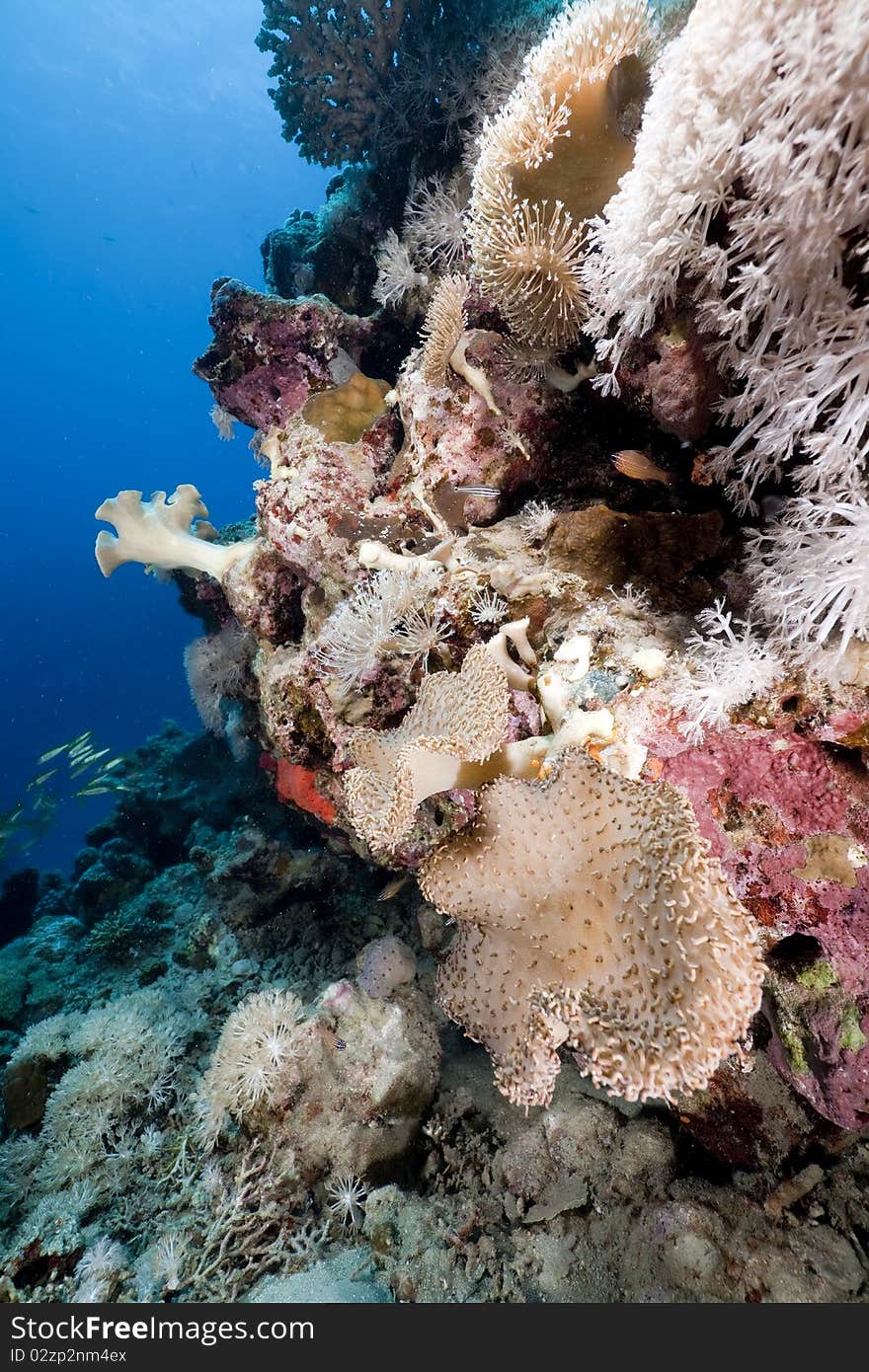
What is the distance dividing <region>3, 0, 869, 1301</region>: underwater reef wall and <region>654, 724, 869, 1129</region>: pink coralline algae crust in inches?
0.5

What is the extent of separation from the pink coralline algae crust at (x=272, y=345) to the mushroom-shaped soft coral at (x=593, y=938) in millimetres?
4440

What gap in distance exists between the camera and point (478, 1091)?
4426 mm

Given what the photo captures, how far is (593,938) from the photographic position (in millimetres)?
2150

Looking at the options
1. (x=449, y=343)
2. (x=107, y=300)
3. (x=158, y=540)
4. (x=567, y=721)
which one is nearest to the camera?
(x=567, y=721)

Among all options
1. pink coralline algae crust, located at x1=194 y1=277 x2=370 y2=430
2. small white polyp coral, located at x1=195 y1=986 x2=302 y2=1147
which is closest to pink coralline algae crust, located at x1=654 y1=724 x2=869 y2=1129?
small white polyp coral, located at x1=195 y1=986 x2=302 y2=1147

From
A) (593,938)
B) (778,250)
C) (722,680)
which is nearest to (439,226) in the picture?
(778,250)

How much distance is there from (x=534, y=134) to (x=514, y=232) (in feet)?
1.44

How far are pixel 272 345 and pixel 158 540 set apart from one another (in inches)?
82.1

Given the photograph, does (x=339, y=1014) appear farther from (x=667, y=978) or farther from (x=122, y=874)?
(x=122, y=874)

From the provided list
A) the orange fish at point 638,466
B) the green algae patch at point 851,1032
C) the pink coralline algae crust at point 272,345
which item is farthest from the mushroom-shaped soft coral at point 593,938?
the pink coralline algae crust at point 272,345

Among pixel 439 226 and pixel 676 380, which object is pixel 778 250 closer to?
pixel 676 380

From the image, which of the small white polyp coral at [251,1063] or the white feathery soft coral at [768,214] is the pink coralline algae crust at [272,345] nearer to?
the white feathery soft coral at [768,214]

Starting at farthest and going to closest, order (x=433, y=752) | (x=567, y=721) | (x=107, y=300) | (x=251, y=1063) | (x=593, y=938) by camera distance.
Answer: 1. (x=107, y=300)
2. (x=251, y=1063)
3. (x=567, y=721)
4. (x=433, y=752)
5. (x=593, y=938)

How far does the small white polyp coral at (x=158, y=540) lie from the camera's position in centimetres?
550
